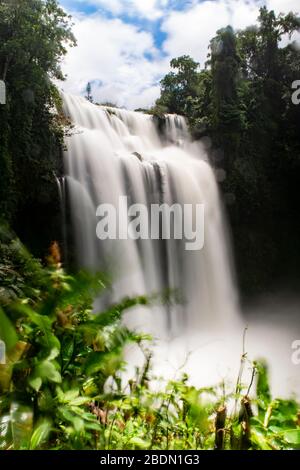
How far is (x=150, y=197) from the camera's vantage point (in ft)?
38.1

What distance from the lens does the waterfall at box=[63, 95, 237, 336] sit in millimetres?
10031

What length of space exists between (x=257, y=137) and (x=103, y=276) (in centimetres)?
1659

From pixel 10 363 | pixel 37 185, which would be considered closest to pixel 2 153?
pixel 37 185

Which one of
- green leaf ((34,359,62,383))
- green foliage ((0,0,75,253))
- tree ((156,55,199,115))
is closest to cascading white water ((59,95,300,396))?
green foliage ((0,0,75,253))

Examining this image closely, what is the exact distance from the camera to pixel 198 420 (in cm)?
157

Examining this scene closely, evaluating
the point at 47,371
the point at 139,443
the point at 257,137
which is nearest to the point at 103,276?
the point at 47,371

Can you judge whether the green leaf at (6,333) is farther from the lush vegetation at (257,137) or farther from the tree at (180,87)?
the tree at (180,87)

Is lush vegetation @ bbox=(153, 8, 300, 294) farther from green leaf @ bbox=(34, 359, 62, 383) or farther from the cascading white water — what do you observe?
green leaf @ bbox=(34, 359, 62, 383)

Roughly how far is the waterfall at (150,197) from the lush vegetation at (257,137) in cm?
119

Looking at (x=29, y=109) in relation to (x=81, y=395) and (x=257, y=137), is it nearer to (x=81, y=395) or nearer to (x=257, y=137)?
(x=81, y=395)

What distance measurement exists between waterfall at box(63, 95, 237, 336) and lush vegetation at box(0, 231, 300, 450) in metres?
6.89

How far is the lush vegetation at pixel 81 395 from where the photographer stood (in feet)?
4.11
